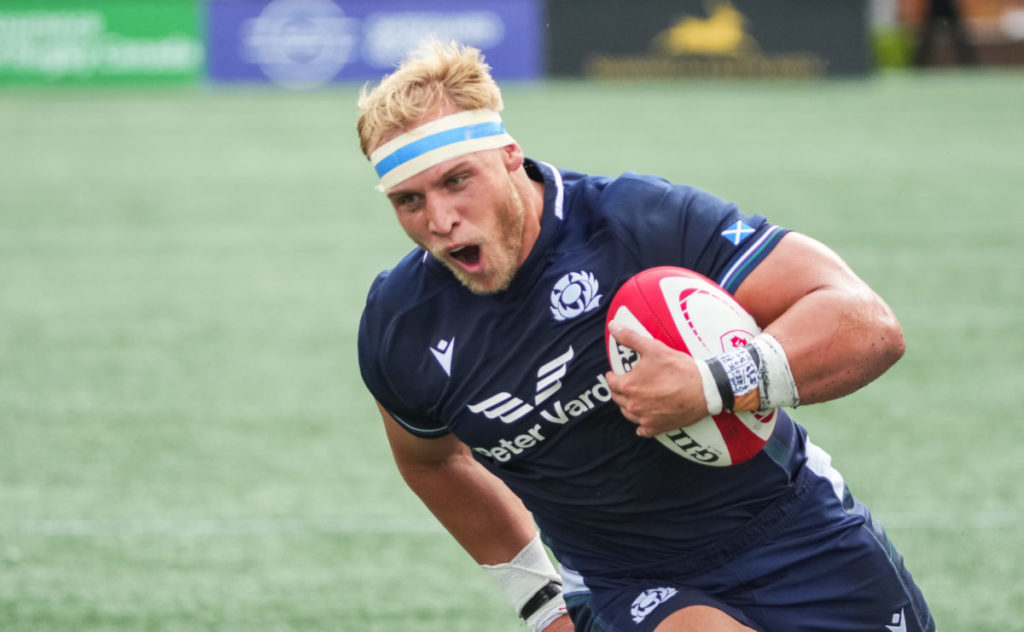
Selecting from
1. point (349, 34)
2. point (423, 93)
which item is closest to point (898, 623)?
point (423, 93)

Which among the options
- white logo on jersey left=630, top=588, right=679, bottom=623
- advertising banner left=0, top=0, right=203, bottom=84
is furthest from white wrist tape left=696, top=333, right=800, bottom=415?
advertising banner left=0, top=0, right=203, bottom=84

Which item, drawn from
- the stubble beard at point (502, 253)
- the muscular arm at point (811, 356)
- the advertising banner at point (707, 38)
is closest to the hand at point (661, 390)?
the muscular arm at point (811, 356)

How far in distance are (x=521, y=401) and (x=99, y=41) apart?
22.9 meters

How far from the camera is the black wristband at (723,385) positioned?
296 cm

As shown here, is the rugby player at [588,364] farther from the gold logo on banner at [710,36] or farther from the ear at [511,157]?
the gold logo on banner at [710,36]

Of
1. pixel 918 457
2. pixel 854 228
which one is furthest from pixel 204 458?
pixel 854 228

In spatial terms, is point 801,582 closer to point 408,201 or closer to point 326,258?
point 408,201

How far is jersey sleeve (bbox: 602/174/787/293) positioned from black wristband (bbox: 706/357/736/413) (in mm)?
344

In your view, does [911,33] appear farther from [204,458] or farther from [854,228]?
[204,458]

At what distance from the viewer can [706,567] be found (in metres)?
Result: 3.50

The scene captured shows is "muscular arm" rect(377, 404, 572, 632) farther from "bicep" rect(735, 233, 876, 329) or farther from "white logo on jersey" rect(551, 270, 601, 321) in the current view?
"bicep" rect(735, 233, 876, 329)

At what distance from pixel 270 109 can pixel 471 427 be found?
19.2 m

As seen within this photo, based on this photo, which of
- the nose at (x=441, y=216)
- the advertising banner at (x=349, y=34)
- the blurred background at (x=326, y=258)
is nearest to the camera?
the nose at (x=441, y=216)

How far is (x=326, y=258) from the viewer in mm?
11719
